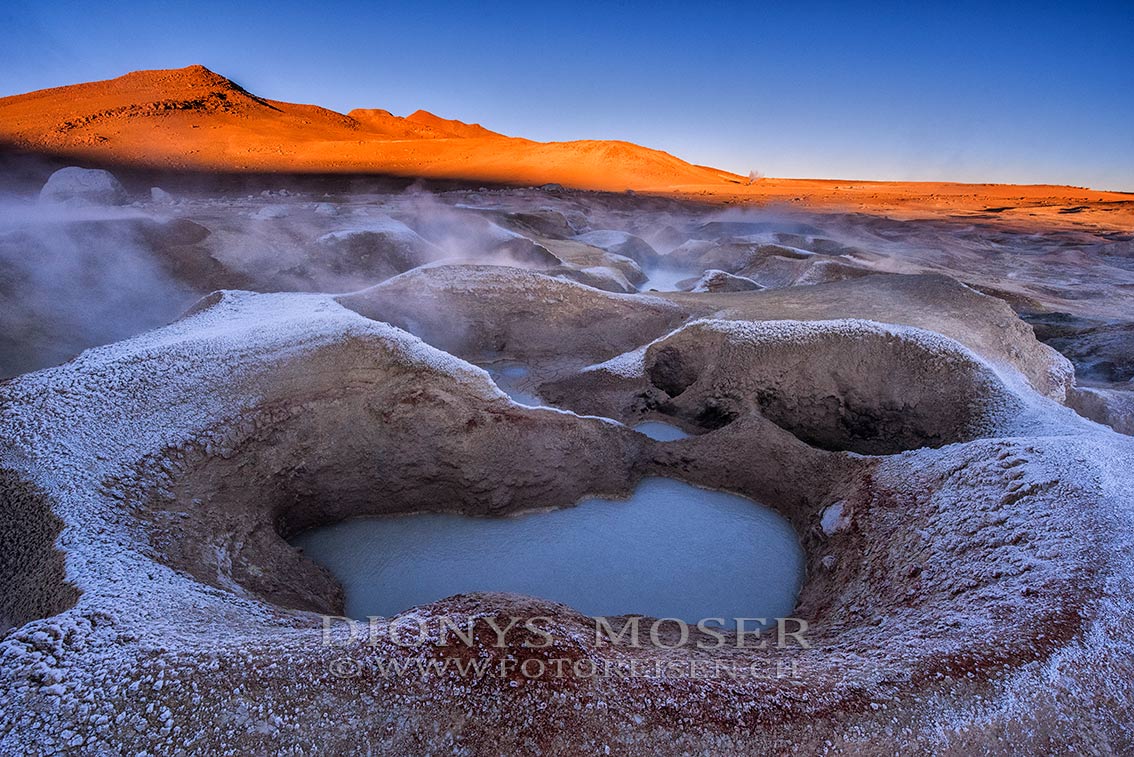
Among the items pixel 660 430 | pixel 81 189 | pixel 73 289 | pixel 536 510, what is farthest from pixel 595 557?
pixel 81 189

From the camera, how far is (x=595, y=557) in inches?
272

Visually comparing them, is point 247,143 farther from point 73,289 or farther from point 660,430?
point 660,430

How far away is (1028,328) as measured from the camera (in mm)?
10953

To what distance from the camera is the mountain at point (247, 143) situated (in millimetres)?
44156

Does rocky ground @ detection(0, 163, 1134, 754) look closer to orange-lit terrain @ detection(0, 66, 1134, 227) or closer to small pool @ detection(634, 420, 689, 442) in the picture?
small pool @ detection(634, 420, 689, 442)

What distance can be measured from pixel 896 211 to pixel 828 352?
45.7 metres

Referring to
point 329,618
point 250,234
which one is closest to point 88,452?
point 329,618

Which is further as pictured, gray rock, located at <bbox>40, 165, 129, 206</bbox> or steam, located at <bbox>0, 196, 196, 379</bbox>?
gray rock, located at <bbox>40, 165, 129, 206</bbox>

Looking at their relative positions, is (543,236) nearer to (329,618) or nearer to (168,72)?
(329,618)

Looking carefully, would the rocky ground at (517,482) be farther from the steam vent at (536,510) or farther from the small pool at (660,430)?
the small pool at (660,430)

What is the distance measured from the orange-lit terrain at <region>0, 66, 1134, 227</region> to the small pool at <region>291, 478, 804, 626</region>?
4376 cm

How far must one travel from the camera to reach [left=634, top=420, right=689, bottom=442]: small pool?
31.9 ft

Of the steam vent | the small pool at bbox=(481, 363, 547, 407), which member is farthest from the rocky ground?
the small pool at bbox=(481, 363, 547, 407)

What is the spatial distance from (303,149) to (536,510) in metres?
51.9
